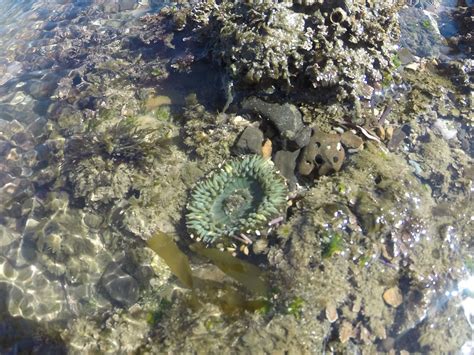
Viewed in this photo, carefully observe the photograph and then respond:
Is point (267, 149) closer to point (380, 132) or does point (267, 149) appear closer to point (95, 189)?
point (380, 132)

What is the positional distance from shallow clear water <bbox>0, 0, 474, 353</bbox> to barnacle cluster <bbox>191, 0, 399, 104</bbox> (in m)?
0.78

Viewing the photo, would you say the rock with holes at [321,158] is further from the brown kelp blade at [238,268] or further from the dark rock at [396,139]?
the brown kelp blade at [238,268]

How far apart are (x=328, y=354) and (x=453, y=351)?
1433 millimetres

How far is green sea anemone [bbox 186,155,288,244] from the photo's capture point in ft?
16.8

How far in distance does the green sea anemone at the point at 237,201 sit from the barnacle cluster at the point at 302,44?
4.01 ft

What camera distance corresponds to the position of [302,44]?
574cm

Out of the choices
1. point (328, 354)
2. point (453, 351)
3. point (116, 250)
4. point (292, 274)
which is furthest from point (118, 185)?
point (453, 351)

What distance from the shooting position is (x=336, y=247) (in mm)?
4934

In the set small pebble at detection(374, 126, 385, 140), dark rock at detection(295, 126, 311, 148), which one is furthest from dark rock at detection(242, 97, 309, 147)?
small pebble at detection(374, 126, 385, 140)

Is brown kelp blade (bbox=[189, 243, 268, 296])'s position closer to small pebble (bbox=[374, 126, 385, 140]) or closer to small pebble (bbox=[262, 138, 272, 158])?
small pebble (bbox=[262, 138, 272, 158])

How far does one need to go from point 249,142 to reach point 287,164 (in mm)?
591

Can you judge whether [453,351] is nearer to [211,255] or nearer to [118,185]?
[211,255]

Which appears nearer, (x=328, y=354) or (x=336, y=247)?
(x=328, y=354)

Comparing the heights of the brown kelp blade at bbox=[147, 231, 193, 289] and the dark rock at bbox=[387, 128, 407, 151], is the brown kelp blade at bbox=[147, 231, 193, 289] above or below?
below
